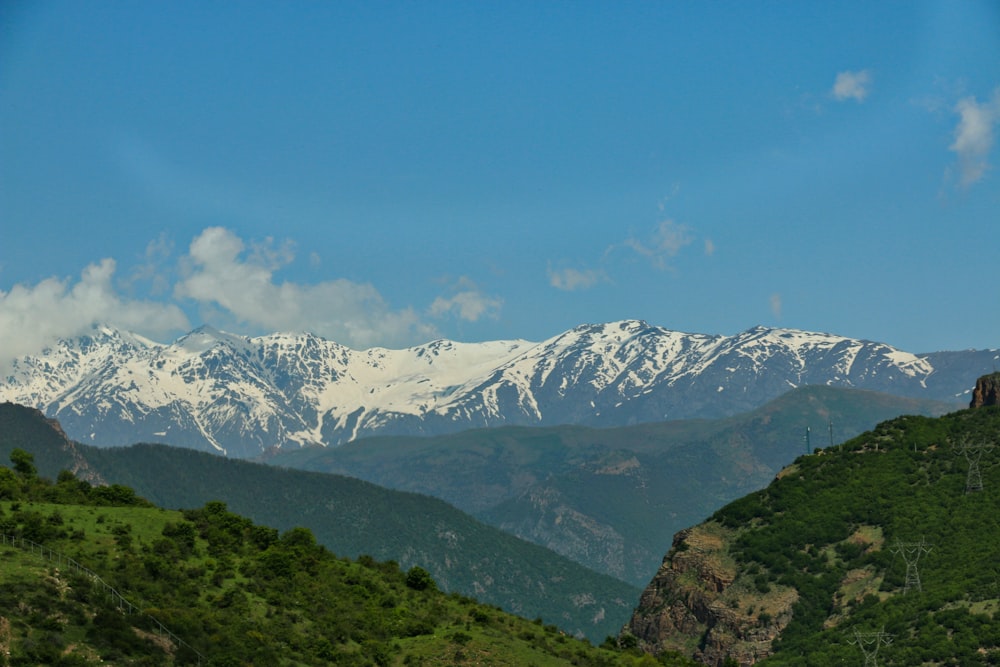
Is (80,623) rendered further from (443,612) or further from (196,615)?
(443,612)

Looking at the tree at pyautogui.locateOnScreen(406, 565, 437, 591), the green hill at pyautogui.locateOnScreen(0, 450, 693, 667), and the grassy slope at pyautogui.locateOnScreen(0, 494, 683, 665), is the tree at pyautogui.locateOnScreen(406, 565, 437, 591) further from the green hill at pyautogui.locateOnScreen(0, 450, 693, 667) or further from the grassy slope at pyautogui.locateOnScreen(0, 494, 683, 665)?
the grassy slope at pyautogui.locateOnScreen(0, 494, 683, 665)

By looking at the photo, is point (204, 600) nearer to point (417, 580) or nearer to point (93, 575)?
point (93, 575)

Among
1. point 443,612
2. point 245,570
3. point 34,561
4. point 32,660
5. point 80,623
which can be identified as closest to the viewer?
point 32,660

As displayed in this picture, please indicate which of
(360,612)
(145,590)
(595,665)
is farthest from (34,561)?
(595,665)

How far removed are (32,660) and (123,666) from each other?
806 centimetres

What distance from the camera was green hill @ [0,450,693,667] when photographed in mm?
122250

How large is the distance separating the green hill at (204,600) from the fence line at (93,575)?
19 centimetres

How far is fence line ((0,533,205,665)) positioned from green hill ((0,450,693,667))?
189mm

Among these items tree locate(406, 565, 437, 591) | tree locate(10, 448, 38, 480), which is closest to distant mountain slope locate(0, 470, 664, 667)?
tree locate(406, 565, 437, 591)

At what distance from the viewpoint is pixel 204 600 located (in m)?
145

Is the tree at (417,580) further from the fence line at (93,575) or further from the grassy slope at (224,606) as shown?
the fence line at (93,575)

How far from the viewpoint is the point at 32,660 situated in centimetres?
11244

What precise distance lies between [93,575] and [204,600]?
1452 centimetres

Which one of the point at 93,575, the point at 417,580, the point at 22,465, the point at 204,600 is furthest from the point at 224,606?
the point at 22,465
